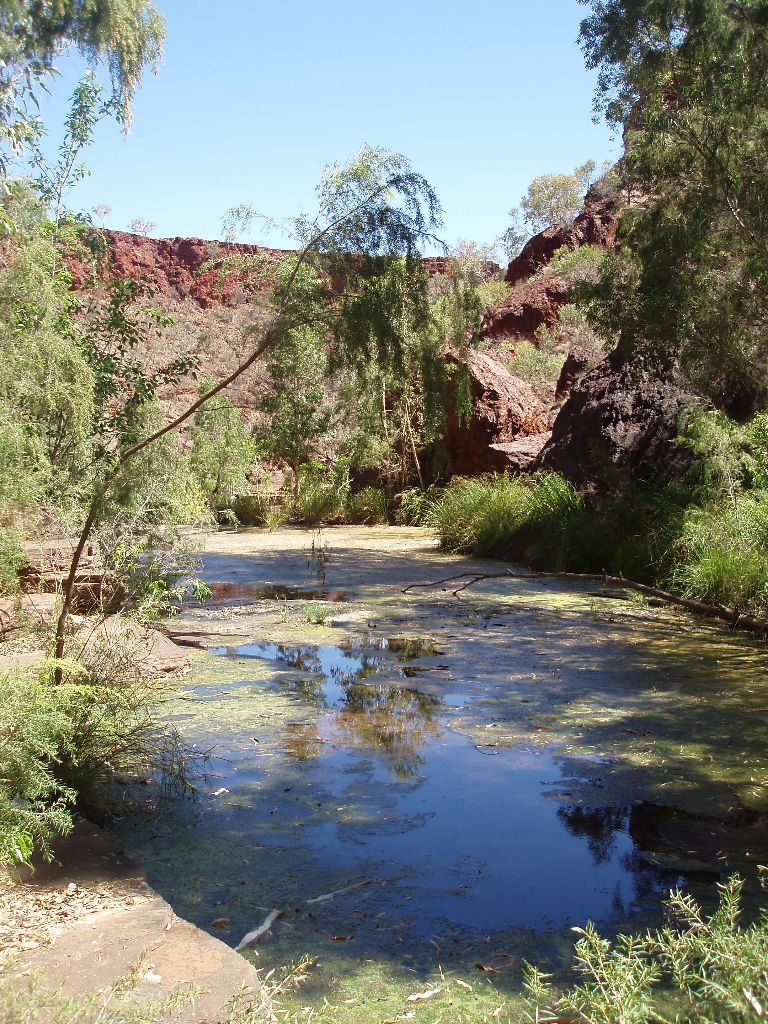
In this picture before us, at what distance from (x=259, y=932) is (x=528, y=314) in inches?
1080

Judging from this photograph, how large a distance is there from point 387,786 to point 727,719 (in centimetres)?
236

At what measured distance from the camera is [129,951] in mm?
2918

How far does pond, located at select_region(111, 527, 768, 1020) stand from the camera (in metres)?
3.43

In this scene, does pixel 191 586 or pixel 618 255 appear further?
pixel 618 255

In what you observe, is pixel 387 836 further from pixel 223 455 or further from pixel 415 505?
pixel 223 455

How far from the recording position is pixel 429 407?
20.2 feet

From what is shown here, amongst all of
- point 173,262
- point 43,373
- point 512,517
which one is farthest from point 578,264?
point 173,262

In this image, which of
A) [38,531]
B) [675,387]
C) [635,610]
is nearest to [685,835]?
[38,531]

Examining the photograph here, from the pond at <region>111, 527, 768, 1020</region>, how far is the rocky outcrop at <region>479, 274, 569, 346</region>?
68.9 ft

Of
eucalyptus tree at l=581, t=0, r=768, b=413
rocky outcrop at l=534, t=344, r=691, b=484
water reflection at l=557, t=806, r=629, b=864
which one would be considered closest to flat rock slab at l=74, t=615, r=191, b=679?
water reflection at l=557, t=806, r=629, b=864

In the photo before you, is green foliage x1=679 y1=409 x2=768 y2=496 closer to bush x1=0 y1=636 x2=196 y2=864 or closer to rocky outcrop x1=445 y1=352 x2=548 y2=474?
bush x1=0 y1=636 x2=196 y2=864

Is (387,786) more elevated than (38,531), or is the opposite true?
(38,531)

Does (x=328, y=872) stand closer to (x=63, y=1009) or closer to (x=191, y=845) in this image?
(x=191, y=845)

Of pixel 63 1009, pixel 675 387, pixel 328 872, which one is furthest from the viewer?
pixel 675 387
